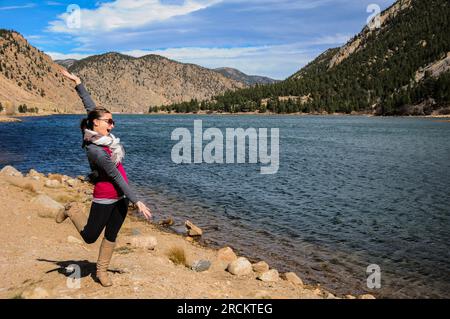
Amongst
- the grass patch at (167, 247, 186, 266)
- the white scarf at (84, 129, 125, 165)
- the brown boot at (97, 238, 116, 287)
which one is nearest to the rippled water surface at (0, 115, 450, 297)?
the grass patch at (167, 247, 186, 266)

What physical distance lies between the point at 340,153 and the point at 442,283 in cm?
4177

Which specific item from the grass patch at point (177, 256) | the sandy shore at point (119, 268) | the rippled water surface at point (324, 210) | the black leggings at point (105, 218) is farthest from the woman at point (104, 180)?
the rippled water surface at point (324, 210)

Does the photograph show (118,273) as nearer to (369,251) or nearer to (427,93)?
(369,251)

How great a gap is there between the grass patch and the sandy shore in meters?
0.04

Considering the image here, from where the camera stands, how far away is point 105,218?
8.62 metres

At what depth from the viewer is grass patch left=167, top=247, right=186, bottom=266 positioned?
13.7 m

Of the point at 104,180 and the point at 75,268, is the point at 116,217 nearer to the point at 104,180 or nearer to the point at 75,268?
the point at 104,180

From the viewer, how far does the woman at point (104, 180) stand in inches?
318

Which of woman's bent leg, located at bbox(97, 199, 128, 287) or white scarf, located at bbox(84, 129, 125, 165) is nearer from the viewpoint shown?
white scarf, located at bbox(84, 129, 125, 165)

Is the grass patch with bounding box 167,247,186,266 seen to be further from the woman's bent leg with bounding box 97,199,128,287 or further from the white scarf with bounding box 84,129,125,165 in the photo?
the white scarf with bounding box 84,129,125,165

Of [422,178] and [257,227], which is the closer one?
[257,227]

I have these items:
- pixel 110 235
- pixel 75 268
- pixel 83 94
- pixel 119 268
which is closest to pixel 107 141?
pixel 83 94

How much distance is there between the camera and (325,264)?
1577 cm
